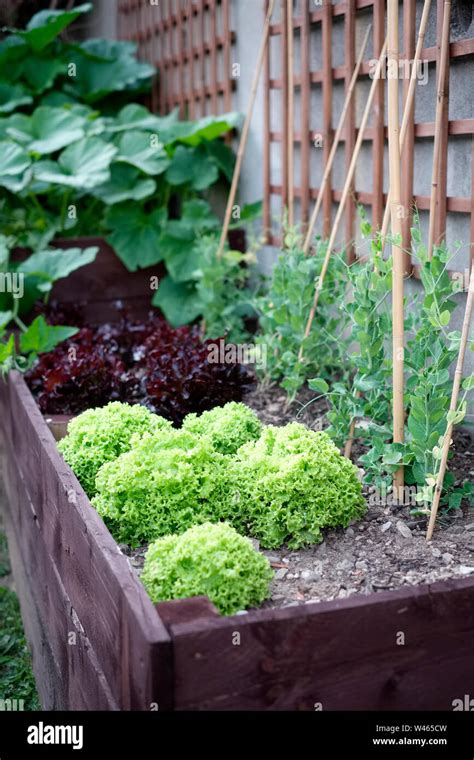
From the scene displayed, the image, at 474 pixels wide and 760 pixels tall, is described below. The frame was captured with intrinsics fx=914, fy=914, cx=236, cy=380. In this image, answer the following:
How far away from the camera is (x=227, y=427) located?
2.65 meters

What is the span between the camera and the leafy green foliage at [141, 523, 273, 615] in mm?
1862

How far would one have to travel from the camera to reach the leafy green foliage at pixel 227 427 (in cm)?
262

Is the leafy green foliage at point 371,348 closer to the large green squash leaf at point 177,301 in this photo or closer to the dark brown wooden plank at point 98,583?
the dark brown wooden plank at point 98,583

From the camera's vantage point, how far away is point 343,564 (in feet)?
7.04

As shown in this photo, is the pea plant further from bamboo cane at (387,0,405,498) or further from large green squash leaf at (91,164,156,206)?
large green squash leaf at (91,164,156,206)

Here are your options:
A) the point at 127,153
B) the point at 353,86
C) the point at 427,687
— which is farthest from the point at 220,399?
the point at 127,153

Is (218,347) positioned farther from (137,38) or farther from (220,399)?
(137,38)

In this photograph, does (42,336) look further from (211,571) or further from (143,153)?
(211,571)

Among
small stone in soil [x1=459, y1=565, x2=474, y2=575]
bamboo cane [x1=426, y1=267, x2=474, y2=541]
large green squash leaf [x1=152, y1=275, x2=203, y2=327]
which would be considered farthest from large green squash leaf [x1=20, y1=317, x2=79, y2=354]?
small stone in soil [x1=459, y1=565, x2=474, y2=575]

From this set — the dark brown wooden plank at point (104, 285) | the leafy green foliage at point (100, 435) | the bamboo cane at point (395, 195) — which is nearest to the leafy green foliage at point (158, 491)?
the leafy green foliage at point (100, 435)

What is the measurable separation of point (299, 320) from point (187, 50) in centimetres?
270

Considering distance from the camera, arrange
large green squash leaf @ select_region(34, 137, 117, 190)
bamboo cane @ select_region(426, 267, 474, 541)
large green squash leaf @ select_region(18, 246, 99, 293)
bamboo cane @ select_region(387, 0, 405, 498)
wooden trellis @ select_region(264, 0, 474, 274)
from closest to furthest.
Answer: bamboo cane @ select_region(426, 267, 474, 541) → bamboo cane @ select_region(387, 0, 405, 498) → wooden trellis @ select_region(264, 0, 474, 274) → large green squash leaf @ select_region(18, 246, 99, 293) → large green squash leaf @ select_region(34, 137, 117, 190)

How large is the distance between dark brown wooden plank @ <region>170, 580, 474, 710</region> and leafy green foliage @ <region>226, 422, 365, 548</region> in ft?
1.87

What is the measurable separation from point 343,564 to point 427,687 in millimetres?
475
